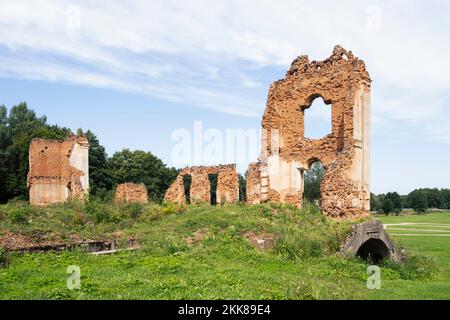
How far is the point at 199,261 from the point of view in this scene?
10148 mm

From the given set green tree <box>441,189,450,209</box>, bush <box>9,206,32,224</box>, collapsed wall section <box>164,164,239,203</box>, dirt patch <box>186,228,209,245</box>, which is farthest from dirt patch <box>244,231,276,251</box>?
green tree <box>441,189,450,209</box>

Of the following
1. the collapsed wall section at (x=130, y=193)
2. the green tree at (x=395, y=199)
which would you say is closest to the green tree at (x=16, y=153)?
the collapsed wall section at (x=130, y=193)

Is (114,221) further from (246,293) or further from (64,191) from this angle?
(64,191)

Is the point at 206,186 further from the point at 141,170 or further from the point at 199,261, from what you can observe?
the point at 141,170

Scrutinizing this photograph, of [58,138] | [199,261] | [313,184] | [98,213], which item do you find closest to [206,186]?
[98,213]

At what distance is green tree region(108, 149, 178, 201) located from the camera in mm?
49200

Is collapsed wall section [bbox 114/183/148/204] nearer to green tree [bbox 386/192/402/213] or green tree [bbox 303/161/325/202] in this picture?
green tree [bbox 303/161/325/202]

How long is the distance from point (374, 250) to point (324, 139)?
5214 millimetres

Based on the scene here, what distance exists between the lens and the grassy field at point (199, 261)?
24.7ft

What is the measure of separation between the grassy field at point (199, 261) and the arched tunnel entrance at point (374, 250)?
35.1 inches

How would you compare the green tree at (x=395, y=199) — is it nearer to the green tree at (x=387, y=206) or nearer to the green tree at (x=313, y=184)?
the green tree at (x=387, y=206)

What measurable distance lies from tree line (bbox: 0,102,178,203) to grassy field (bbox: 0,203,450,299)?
2549 cm
